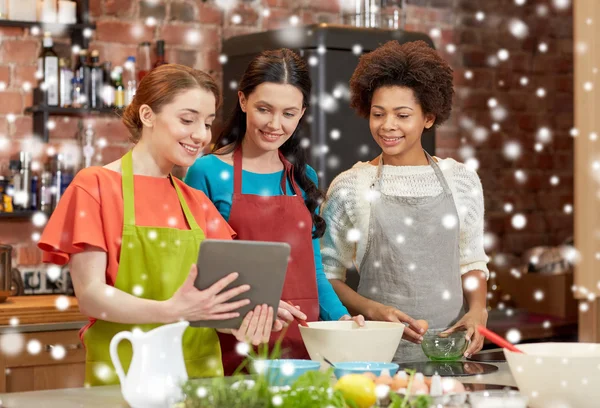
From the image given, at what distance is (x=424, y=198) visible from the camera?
6.86ft

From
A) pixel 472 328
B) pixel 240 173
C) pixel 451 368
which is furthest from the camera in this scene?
pixel 240 173

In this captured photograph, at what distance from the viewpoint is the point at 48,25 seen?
10.1ft

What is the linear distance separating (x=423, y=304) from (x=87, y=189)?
2.72 feet

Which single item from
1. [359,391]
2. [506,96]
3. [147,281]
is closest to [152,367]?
[359,391]

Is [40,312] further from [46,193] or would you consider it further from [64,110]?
[64,110]

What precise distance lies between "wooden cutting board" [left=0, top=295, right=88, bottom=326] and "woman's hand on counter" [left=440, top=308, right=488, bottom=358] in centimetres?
130

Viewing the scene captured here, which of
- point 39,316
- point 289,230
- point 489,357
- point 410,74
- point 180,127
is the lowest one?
point 39,316

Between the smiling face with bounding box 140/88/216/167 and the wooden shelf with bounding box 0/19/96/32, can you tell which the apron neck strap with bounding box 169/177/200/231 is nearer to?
the smiling face with bounding box 140/88/216/167

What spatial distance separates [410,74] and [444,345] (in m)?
0.68

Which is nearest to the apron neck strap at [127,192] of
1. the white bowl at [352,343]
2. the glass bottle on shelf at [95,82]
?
the white bowl at [352,343]

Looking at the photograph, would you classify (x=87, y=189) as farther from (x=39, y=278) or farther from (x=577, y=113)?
(x=577, y=113)

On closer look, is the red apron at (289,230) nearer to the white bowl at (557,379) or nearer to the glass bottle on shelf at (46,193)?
the white bowl at (557,379)

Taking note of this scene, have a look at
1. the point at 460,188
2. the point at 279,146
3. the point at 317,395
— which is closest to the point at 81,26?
the point at 279,146

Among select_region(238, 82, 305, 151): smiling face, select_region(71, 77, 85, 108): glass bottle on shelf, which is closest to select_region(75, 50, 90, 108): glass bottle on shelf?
select_region(71, 77, 85, 108): glass bottle on shelf
